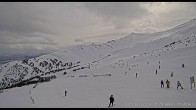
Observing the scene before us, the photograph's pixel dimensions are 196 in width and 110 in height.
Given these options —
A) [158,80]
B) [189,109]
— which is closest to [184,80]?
[158,80]

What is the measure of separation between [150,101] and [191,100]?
4105 millimetres

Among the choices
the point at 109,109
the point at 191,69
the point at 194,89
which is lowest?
the point at 109,109

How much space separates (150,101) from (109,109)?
5.09 metres

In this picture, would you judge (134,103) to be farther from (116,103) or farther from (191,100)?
(191,100)

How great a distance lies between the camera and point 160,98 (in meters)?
23.6

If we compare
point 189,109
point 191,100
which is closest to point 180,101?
point 191,100

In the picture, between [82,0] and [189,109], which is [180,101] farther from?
[82,0]

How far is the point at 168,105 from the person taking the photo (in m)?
20.1

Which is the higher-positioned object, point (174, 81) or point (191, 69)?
point (191, 69)

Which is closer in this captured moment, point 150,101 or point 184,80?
point 150,101

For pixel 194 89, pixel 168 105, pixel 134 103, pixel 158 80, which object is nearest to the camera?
pixel 168 105

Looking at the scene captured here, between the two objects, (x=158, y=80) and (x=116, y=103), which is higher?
(x=158, y=80)

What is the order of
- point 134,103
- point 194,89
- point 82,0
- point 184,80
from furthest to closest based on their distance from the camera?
1. point 184,80
2. point 194,89
3. point 134,103
4. point 82,0

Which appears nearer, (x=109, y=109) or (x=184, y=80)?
(x=109, y=109)
